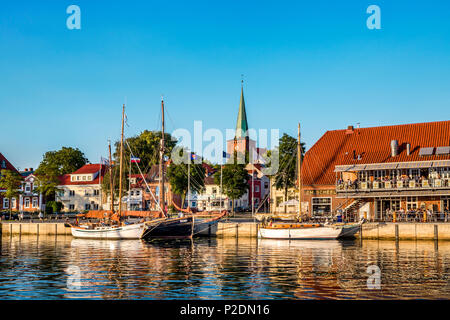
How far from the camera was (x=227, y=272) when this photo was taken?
99.0 feet

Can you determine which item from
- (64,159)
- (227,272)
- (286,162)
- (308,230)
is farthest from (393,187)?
(64,159)

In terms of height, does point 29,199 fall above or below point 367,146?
below

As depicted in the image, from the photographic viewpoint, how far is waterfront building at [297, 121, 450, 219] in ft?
188

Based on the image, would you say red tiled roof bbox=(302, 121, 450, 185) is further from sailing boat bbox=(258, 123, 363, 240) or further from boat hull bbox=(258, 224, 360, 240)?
boat hull bbox=(258, 224, 360, 240)

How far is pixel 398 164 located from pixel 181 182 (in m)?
43.4

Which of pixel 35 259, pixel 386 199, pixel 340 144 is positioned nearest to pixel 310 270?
pixel 35 259

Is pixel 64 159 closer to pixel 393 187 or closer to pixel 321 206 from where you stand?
pixel 321 206

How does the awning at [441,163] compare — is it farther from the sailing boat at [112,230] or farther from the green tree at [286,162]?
the sailing boat at [112,230]

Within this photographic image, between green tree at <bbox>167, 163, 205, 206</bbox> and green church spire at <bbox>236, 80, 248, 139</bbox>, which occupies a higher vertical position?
green church spire at <bbox>236, 80, 248, 139</bbox>

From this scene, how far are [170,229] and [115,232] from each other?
6664 millimetres

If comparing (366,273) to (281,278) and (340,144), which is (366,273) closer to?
(281,278)

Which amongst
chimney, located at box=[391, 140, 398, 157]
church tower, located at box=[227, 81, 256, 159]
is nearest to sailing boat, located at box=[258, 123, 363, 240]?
chimney, located at box=[391, 140, 398, 157]

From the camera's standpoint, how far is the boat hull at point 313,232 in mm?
54088
